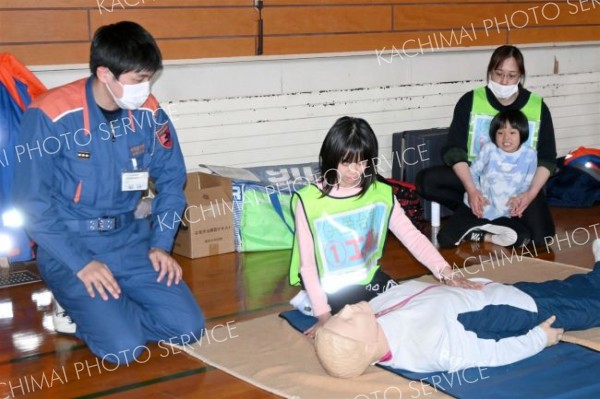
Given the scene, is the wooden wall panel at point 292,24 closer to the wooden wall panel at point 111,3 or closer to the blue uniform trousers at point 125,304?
the wooden wall panel at point 111,3

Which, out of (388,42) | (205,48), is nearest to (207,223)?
(205,48)

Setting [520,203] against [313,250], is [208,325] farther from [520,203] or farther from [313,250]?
[520,203]

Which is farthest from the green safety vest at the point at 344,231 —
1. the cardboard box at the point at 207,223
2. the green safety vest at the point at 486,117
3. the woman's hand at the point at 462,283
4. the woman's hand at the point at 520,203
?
the green safety vest at the point at 486,117

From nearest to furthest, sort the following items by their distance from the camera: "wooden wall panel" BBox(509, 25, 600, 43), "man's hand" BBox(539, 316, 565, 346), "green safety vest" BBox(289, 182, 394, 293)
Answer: "man's hand" BBox(539, 316, 565, 346)
"green safety vest" BBox(289, 182, 394, 293)
"wooden wall panel" BBox(509, 25, 600, 43)

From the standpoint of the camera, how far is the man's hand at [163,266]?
356 centimetres

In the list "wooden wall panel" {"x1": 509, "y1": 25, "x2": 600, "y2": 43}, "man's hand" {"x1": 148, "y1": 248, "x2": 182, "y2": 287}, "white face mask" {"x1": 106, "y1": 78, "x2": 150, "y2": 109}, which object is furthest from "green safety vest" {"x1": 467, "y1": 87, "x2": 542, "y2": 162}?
"white face mask" {"x1": 106, "y1": 78, "x2": 150, "y2": 109}

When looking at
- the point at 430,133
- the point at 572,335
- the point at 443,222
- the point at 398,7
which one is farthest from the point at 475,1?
the point at 572,335

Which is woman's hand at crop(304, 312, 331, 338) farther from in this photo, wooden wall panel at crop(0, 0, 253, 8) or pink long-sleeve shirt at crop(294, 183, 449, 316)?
wooden wall panel at crop(0, 0, 253, 8)

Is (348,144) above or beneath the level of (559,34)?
beneath

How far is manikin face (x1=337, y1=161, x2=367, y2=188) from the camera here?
3.33 metres

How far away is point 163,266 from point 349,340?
0.97m

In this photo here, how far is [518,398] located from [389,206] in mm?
945

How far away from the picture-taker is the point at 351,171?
3.35m

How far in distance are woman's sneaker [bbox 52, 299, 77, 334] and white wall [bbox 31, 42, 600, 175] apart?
1.53 metres
